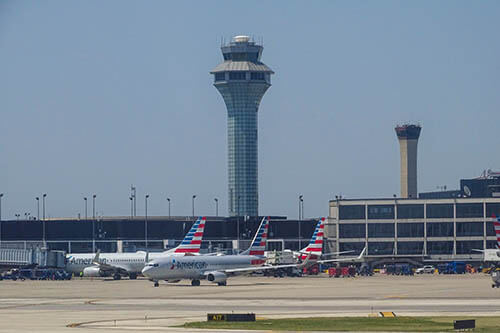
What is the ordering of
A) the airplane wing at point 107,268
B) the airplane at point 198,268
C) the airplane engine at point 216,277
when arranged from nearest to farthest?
the airplane at point 198,268 → the airplane engine at point 216,277 → the airplane wing at point 107,268

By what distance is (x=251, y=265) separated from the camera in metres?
136

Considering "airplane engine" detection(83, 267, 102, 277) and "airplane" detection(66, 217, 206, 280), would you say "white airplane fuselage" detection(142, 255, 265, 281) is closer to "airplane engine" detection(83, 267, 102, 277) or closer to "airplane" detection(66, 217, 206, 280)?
"airplane" detection(66, 217, 206, 280)

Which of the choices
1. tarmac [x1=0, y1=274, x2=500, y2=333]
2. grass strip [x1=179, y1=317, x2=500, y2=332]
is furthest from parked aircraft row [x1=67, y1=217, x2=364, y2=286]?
grass strip [x1=179, y1=317, x2=500, y2=332]

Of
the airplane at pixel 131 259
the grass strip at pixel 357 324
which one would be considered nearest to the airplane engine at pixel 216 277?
the airplane at pixel 131 259

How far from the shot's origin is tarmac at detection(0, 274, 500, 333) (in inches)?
2623

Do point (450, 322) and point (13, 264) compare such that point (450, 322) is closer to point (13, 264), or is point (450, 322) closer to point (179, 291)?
point (179, 291)

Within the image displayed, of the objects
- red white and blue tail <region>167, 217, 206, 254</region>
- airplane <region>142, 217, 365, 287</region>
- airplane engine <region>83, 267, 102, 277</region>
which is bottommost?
airplane engine <region>83, 267, 102, 277</region>

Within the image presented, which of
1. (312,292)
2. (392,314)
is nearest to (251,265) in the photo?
(312,292)

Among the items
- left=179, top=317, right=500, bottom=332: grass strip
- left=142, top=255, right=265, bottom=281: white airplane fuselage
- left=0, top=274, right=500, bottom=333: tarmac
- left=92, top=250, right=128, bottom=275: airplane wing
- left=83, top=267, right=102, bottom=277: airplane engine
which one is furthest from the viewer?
left=83, top=267, right=102, bottom=277: airplane engine

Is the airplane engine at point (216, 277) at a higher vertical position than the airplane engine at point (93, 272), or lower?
higher

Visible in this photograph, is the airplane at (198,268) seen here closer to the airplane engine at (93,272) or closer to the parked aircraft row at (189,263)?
the parked aircraft row at (189,263)

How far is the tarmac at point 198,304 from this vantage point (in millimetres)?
66625

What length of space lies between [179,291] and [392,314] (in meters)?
44.7

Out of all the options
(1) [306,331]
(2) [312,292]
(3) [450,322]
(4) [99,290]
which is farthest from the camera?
(4) [99,290]
